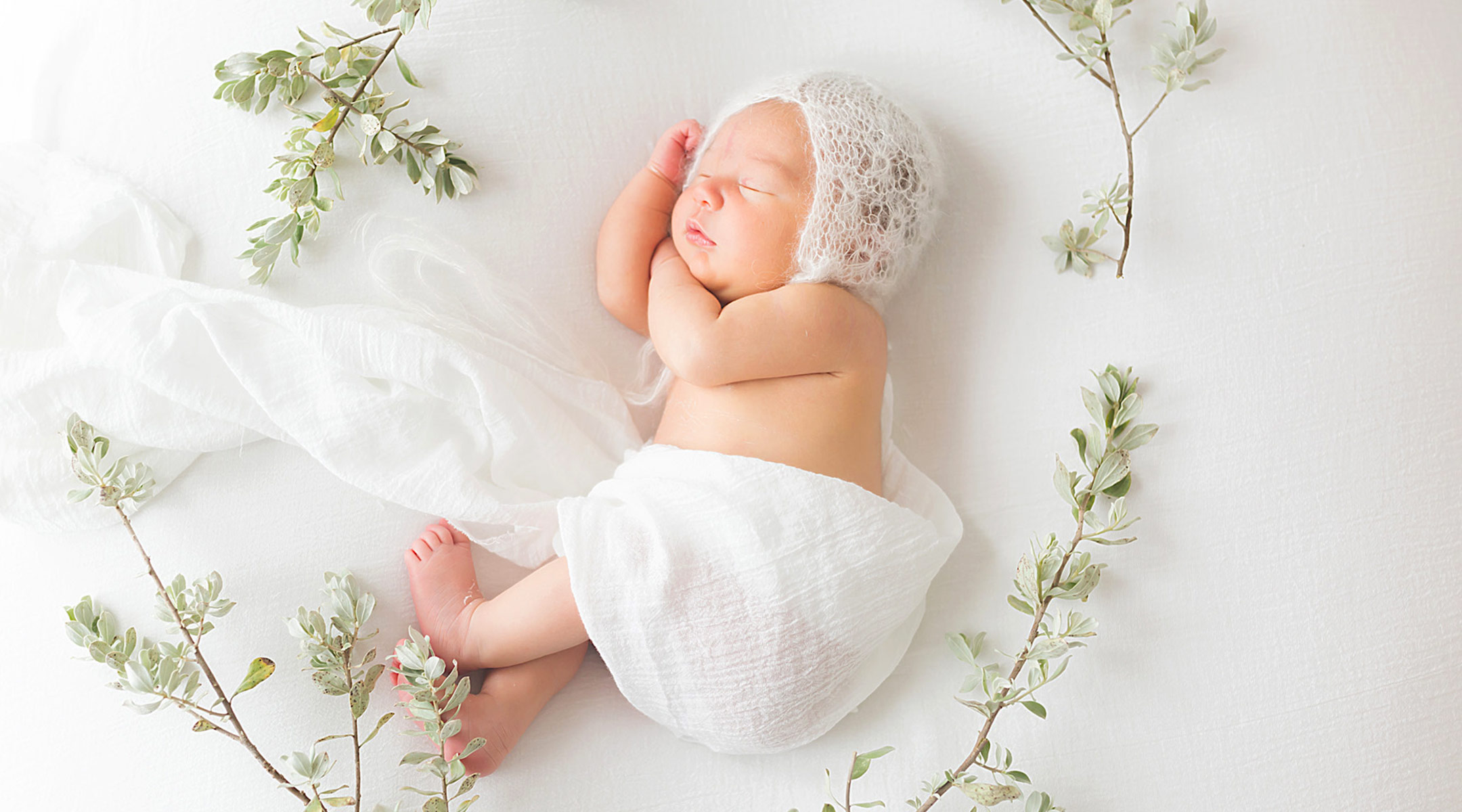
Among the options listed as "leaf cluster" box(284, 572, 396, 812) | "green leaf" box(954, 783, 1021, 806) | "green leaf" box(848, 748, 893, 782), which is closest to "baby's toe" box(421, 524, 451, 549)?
"leaf cluster" box(284, 572, 396, 812)

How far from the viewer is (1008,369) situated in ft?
4.21

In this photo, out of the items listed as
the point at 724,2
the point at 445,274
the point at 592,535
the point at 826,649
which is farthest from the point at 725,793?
the point at 724,2

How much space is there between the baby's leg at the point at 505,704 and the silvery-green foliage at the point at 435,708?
0.04 m

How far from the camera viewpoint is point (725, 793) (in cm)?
117

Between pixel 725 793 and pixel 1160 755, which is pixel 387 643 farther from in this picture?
pixel 1160 755

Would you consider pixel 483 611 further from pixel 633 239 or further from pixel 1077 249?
pixel 1077 249

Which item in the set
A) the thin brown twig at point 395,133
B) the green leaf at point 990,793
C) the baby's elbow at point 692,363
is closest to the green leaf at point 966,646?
the green leaf at point 990,793

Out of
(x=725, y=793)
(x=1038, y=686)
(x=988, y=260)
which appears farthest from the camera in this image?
(x=988, y=260)

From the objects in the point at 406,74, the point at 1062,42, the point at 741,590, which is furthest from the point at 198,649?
the point at 1062,42

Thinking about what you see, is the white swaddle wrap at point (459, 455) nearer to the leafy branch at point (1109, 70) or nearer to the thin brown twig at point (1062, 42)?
the leafy branch at point (1109, 70)

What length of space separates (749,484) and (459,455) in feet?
1.19

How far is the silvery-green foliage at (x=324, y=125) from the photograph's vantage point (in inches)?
46.0

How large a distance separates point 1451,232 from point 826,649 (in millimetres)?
951

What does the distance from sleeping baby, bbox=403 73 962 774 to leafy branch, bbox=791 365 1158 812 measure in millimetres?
115
